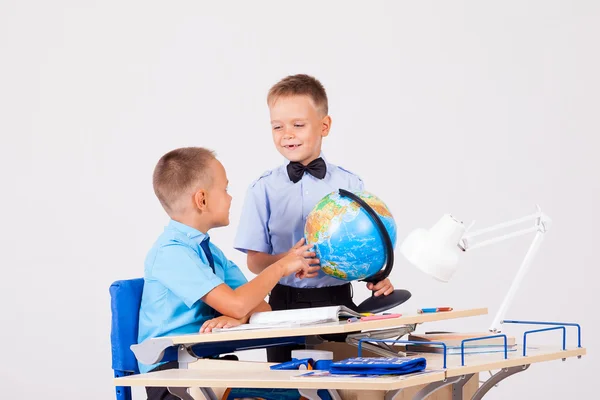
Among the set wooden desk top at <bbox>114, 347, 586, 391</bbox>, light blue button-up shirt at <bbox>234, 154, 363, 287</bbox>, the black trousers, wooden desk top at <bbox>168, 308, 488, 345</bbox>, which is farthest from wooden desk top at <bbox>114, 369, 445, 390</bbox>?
light blue button-up shirt at <bbox>234, 154, 363, 287</bbox>

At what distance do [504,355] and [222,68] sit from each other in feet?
15.0

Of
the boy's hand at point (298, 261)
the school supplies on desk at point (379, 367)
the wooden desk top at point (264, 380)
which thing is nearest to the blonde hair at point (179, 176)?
the boy's hand at point (298, 261)

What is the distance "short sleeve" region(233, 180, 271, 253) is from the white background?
265 centimetres

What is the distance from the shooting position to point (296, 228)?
4.55 m

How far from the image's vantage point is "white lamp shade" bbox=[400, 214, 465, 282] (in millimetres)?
3566

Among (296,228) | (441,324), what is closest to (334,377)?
(296,228)

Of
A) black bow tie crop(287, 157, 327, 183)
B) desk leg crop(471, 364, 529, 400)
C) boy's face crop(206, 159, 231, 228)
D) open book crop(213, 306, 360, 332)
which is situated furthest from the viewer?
black bow tie crop(287, 157, 327, 183)

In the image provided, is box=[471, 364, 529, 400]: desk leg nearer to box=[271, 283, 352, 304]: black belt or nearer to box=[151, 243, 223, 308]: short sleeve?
box=[271, 283, 352, 304]: black belt

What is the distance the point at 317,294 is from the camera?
4.42 meters

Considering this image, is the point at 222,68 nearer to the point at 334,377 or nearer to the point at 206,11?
the point at 206,11

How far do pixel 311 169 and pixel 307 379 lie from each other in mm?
1648

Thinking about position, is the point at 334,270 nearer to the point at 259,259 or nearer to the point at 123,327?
the point at 259,259

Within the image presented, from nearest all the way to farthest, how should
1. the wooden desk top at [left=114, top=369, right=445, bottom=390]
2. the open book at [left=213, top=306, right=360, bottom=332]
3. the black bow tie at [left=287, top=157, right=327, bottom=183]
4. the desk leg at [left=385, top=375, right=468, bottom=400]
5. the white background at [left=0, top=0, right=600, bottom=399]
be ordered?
the wooden desk top at [left=114, top=369, right=445, bottom=390] < the desk leg at [left=385, top=375, right=468, bottom=400] < the open book at [left=213, top=306, right=360, bottom=332] < the black bow tie at [left=287, top=157, right=327, bottom=183] < the white background at [left=0, top=0, right=600, bottom=399]

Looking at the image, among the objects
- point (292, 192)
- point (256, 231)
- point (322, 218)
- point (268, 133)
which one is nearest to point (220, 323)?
point (322, 218)
